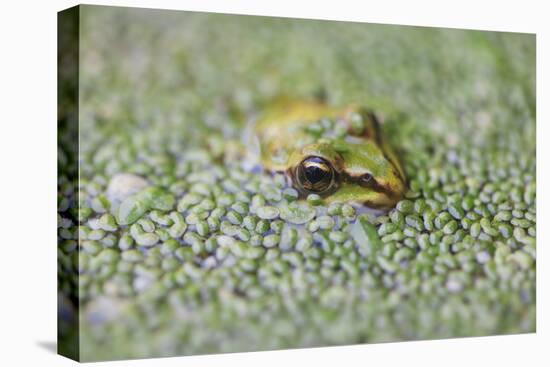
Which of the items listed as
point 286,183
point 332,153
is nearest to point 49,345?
point 286,183

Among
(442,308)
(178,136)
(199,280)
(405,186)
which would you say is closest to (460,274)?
(442,308)

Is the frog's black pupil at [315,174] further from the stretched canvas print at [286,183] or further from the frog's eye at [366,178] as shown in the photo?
the frog's eye at [366,178]

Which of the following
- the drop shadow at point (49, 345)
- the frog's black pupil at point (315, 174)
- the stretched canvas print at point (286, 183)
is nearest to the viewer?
the stretched canvas print at point (286, 183)

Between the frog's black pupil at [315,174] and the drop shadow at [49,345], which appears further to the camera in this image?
the frog's black pupil at [315,174]

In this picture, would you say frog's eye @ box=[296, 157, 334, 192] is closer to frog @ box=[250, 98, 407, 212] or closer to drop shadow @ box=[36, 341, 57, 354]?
frog @ box=[250, 98, 407, 212]

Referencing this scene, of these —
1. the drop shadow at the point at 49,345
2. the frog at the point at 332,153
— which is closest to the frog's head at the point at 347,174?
the frog at the point at 332,153

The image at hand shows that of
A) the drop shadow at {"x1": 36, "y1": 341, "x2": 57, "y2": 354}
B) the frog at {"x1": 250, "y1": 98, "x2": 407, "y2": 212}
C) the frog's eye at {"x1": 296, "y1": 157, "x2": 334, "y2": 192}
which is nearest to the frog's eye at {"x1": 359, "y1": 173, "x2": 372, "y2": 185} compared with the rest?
the frog at {"x1": 250, "y1": 98, "x2": 407, "y2": 212}

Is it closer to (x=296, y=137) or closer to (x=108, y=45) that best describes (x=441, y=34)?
(x=296, y=137)

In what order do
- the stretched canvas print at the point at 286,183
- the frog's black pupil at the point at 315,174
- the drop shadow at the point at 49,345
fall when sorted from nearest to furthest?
the stretched canvas print at the point at 286,183 → the drop shadow at the point at 49,345 → the frog's black pupil at the point at 315,174
